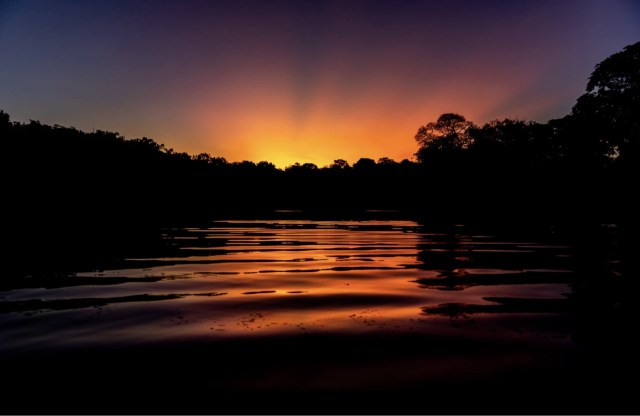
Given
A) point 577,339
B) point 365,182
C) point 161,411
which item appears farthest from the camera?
point 365,182

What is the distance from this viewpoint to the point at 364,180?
123312 mm

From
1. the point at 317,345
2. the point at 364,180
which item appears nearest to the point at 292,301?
the point at 317,345

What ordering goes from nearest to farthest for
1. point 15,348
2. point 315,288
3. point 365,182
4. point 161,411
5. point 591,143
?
point 161,411
point 15,348
point 315,288
point 591,143
point 365,182

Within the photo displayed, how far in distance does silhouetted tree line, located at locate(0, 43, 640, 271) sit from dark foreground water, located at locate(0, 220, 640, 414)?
21.1ft

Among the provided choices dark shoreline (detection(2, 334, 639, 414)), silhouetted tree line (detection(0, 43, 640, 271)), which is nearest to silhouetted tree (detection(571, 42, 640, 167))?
silhouetted tree line (detection(0, 43, 640, 271))

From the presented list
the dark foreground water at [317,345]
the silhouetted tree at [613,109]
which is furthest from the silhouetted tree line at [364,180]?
the dark foreground water at [317,345]

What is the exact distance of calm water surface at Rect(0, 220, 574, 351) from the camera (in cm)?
455

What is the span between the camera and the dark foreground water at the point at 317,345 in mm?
2865

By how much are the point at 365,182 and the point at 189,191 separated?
50.9 meters

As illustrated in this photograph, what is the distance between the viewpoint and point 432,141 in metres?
94.4

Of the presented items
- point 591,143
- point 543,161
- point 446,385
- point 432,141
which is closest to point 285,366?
point 446,385

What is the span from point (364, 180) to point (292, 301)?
118 m

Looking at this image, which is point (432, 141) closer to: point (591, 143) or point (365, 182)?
point (365, 182)

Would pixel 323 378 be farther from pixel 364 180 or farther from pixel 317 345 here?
pixel 364 180
